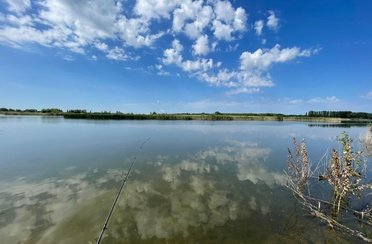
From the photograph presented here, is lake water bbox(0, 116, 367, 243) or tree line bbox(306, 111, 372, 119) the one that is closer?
lake water bbox(0, 116, 367, 243)

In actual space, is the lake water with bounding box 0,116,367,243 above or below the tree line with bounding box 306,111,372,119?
below

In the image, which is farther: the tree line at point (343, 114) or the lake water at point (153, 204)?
the tree line at point (343, 114)

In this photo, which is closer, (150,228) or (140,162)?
(150,228)

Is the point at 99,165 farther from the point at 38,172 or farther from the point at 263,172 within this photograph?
the point at 263,172

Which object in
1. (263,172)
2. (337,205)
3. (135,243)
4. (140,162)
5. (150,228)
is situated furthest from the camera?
(140,162)

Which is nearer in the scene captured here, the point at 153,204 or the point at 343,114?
the point at 153,204

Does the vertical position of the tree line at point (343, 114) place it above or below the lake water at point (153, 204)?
above

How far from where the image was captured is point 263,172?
11.1 meters

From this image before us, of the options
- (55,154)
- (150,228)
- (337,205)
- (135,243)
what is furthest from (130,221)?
(55,154)

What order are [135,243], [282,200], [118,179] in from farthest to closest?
1. [118,179]
2. [282,200]
3. [135,243]

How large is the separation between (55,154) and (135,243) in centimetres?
1148

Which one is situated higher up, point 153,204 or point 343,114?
point 343,114

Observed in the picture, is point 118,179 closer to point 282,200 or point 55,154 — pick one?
point 282,200

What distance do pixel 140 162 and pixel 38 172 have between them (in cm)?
454
